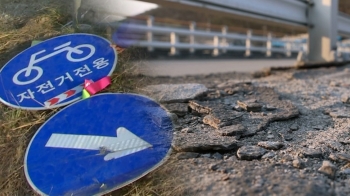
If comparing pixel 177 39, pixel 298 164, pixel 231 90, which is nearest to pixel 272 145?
pixel 298 164

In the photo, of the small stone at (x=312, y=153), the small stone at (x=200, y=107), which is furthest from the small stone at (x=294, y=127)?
the small stone at (x=200, y=107)

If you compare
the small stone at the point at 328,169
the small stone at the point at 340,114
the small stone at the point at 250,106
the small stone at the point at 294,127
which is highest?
the small stone at the point at 250,106

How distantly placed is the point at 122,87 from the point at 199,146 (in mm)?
610

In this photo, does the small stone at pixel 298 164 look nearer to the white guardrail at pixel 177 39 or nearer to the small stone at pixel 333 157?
the small stone at pixel 333 157

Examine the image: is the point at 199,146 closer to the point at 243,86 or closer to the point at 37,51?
the point at 37,51

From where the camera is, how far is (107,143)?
5.50ft

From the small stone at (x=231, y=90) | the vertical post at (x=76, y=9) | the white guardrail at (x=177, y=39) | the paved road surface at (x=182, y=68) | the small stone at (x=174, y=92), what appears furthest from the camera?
the white guardrail at (x=177, y=39)

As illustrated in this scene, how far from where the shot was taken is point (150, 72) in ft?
8.08

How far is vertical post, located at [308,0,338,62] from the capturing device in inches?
222

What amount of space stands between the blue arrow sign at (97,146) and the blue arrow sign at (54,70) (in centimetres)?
14

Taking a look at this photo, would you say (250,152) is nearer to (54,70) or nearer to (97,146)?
(97,146)

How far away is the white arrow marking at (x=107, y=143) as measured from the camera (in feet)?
5.39

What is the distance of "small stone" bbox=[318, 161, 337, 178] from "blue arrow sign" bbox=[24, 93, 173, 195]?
0.63 m

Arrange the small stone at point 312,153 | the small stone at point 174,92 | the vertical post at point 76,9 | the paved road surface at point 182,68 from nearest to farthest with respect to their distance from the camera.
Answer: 1. the small stone at point 312,153
2. the small stone at point 174,92
3. the vertical post at point 76,9
4. the paved road surface at point 182,68
